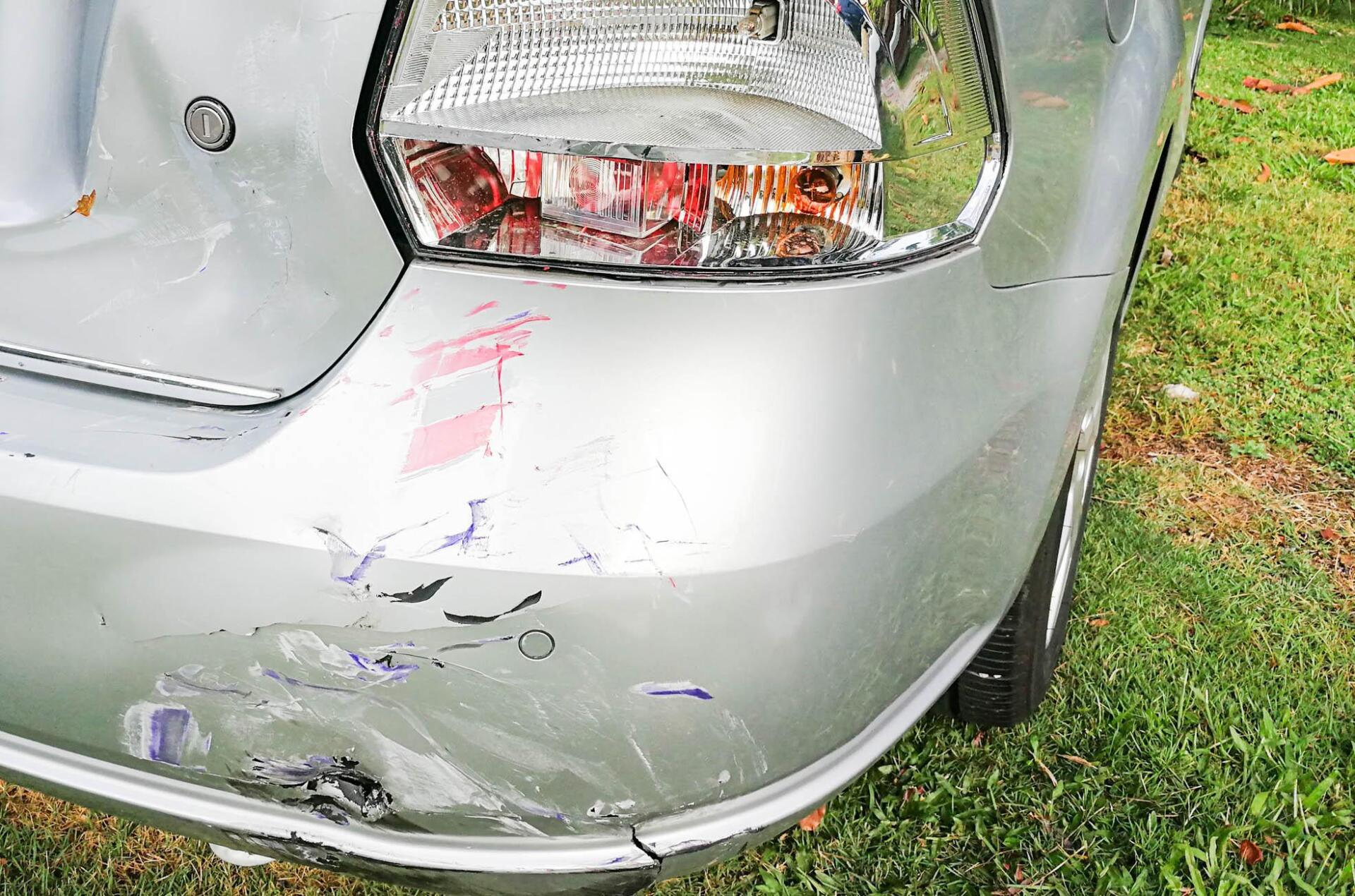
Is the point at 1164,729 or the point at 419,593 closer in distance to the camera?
the point at 419,593

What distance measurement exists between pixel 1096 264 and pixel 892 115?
427 millimetres

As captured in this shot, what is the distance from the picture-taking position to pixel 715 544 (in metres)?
0.94

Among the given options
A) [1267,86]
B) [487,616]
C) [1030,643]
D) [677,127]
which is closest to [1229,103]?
[1267,86]

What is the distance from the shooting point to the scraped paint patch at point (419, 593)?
3.07 feet

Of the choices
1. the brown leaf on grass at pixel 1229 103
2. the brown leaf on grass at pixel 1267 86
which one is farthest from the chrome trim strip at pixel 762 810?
the brown leaf on grass at pixel 1267 86

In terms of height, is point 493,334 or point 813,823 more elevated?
point 493,334

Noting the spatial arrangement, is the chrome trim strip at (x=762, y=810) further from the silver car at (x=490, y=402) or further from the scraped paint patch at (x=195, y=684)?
the scraped paint patch at (x=195, y=684)

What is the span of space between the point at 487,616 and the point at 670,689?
171 mm

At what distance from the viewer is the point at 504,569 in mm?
928

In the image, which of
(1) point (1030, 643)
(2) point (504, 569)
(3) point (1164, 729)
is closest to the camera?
(2) point (504, 569)

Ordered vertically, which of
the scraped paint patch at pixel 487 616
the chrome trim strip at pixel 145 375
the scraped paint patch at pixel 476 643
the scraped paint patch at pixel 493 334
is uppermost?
the scraped paint patch at pixel 493 334

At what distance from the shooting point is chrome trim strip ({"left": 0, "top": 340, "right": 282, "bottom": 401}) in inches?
42.4

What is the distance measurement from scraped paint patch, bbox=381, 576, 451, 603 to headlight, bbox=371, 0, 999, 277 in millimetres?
297

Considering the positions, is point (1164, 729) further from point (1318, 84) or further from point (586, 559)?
point (1318, 84)
